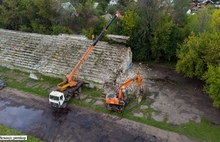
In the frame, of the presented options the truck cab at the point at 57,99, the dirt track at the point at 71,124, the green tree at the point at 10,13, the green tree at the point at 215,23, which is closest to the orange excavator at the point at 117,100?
the dirt track at the point at 71,124

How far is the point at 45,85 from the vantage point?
23.5m

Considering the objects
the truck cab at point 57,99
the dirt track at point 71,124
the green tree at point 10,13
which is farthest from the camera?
the green tree at point 10,13

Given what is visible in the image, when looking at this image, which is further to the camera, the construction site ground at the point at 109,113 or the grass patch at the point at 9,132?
the construction site ground at the point at 109,113

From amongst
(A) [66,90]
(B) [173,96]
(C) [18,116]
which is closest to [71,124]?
(A) [66,90]

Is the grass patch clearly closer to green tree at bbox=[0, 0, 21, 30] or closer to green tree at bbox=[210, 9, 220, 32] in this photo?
green tree at bbox=[210, 9, 220, 32]

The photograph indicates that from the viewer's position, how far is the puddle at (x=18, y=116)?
59.8 feet

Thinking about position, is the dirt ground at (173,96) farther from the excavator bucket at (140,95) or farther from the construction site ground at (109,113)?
the excavator bucket at (140,95)

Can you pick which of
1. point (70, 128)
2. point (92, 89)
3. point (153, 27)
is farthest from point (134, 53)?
point (70, 128)

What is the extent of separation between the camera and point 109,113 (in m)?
18.9

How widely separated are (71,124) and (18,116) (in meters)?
4.95

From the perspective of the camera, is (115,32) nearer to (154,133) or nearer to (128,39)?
(128,39)

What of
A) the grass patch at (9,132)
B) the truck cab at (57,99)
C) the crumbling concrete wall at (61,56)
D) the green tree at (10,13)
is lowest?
the grass patch at (9,132)

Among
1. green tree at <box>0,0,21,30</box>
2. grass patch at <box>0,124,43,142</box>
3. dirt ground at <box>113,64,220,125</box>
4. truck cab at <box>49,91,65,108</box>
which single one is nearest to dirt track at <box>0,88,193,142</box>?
grass patch at <box>0,124,43,142</box>

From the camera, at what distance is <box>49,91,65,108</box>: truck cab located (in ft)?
62.5
